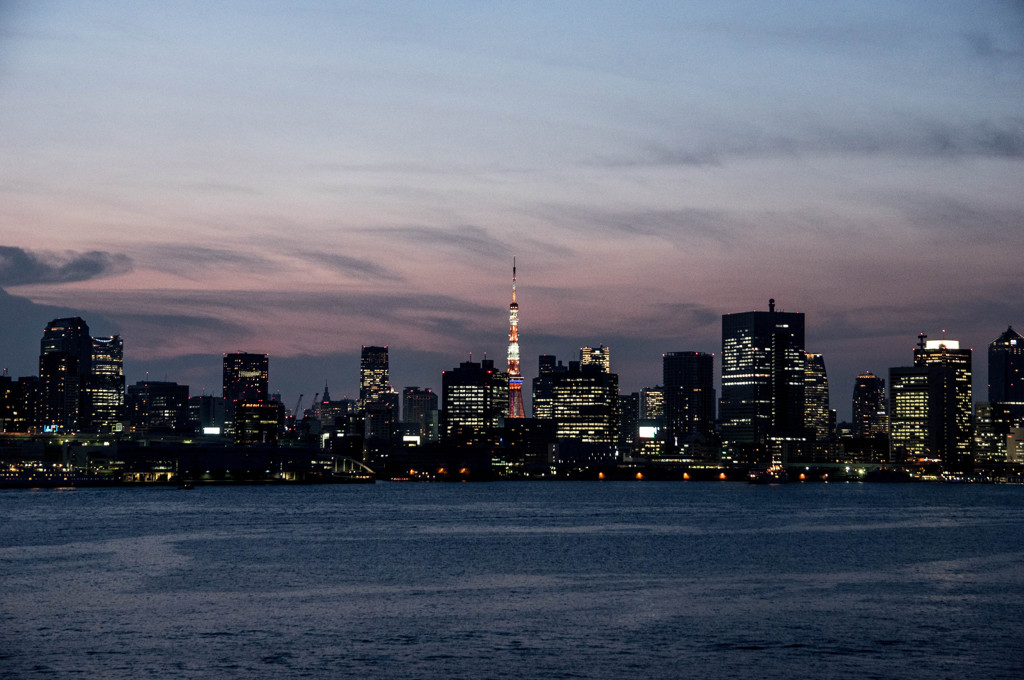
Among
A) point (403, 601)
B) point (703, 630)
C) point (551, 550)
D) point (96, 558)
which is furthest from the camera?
point (551, 550)

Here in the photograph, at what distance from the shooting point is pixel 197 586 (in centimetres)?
6731

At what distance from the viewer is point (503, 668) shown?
148 feet

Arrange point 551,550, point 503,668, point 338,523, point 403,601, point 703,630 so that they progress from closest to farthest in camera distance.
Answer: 1. point 503,668
2. point 703,630
3. point 403,601
4. point 551,550
5. point 338,523

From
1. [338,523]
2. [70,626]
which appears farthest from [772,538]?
[70,626]

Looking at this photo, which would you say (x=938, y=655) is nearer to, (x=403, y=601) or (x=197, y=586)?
(x=403, y=601)

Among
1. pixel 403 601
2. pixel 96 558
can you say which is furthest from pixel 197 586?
pixel 96 558

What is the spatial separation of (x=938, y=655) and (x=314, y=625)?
80.3 ft

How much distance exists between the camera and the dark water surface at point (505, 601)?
4638cm

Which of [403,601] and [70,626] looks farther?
[403,601]

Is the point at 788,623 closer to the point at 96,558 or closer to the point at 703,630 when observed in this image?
the point at 703,630

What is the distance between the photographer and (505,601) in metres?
61.4

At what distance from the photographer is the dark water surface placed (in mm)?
46375

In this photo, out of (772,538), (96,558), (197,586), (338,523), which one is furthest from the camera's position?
(338,523)

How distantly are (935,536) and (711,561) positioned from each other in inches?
1428
